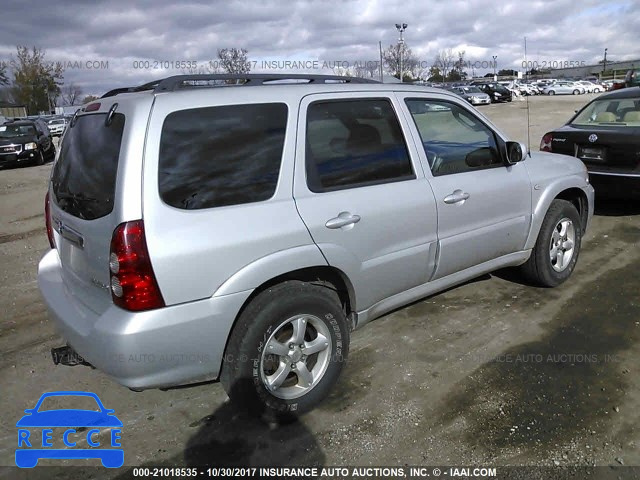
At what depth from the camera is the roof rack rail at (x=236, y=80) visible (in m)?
2.86

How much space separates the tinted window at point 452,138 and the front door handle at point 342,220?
0.86 meters

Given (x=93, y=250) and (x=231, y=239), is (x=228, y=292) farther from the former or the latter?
(x=93, y=250)

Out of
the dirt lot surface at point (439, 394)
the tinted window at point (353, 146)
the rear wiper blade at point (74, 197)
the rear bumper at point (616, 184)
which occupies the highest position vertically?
the tinted window at point (353, 146)

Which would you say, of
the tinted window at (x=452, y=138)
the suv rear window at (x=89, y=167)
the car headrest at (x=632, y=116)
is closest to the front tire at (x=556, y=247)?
the tinted window at (x=452, y=138)

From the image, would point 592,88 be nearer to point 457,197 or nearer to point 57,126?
point 57,126

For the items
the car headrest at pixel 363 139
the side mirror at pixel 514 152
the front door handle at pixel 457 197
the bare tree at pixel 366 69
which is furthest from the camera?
the bare tree at pixel 366 69

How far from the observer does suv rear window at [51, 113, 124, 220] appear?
2.60m

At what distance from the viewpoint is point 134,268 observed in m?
2.44

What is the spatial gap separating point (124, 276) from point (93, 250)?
32 cm

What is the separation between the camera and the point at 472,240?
12.7ft

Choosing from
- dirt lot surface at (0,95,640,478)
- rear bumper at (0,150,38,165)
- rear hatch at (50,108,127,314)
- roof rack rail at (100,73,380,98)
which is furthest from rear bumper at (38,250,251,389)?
rear bumper at (0,150,38,165)

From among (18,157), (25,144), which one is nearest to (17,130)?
(25,144)

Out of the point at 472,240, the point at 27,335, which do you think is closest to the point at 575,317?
the point at 472,240

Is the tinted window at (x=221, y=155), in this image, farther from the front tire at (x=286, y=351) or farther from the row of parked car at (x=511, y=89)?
the row of parked car at (x=511, y=89)
